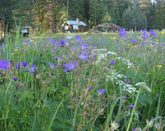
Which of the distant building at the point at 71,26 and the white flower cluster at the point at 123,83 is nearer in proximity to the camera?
the white flower cluster at the point at 123,83

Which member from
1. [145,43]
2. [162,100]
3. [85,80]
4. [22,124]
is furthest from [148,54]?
[22,124]

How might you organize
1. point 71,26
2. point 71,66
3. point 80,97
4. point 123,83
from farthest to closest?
point 71,26 → point 71,66 → point 123,83 → point 80,97

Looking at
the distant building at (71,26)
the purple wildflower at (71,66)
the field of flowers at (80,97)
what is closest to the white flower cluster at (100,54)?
the field of flowers at (80,97)

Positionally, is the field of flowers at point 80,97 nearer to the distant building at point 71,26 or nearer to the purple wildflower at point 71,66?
the purple wildflower at point 71,66

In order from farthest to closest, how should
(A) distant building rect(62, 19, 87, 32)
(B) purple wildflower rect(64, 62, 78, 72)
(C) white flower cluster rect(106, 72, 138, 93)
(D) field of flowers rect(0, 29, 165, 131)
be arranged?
(A) distant building rect(62, 19, 87, 32), (B) purple wildflower rect(64, 62, 78, 72), (C) white flower cluster rect(106, 72, 138, 93), (D) field of flowers rect(0, 29, 165, 131)

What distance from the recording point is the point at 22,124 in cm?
136

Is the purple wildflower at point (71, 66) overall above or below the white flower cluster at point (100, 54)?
below

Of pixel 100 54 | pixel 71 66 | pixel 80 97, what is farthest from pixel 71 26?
pixel 80 97

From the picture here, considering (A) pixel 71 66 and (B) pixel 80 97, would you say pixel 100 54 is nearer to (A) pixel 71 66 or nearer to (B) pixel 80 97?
(A) pixel 71 66

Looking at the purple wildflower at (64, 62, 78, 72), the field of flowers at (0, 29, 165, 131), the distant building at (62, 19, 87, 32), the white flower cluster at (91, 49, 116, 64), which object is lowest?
the field of flowers at (0, 29, 165, 131)

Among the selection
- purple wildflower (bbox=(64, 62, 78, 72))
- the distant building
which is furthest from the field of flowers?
the distant building

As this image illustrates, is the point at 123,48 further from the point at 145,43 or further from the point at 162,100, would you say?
the point at 162,100

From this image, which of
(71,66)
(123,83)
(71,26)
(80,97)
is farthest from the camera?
(71,26)

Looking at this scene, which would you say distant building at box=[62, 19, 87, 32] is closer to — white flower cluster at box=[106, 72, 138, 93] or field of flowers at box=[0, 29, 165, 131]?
field of flowers at box=[0, 29, 165, 131]
